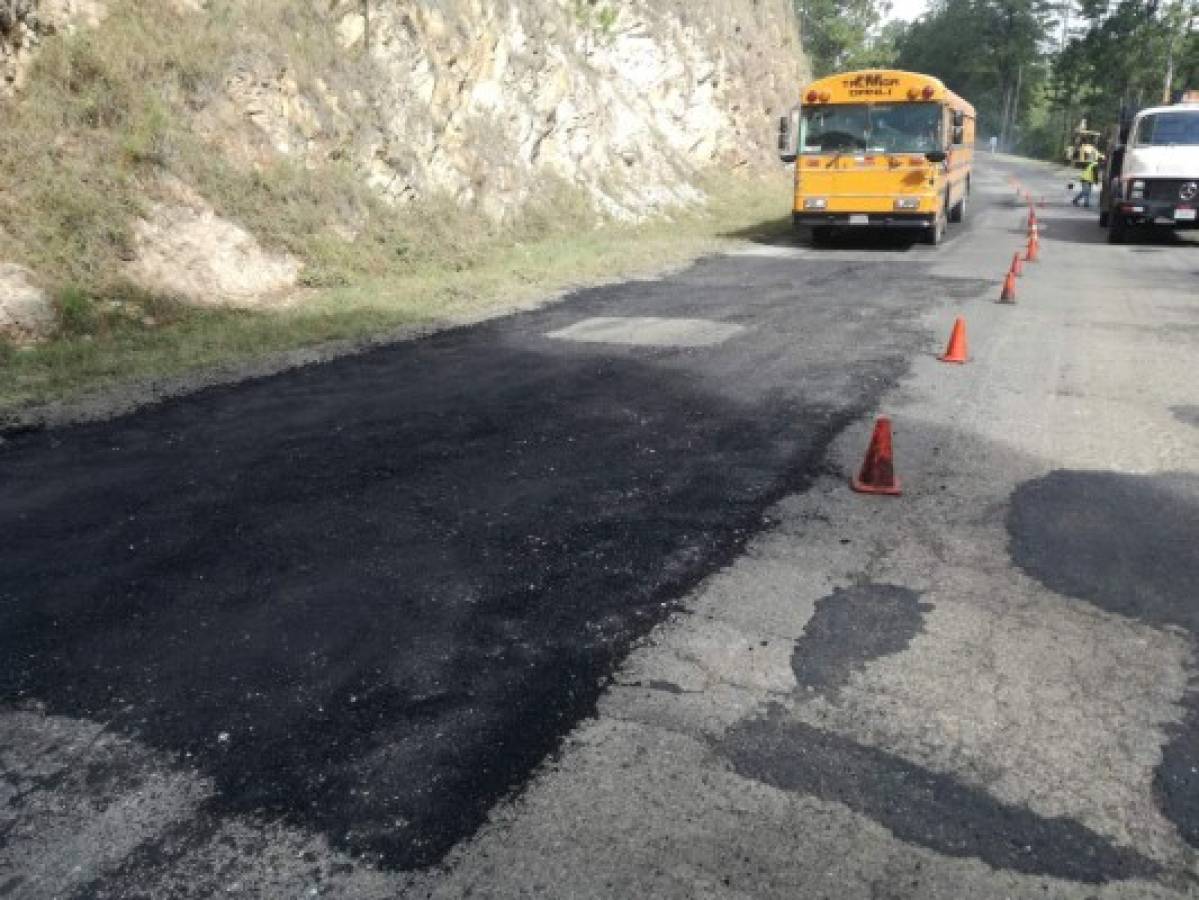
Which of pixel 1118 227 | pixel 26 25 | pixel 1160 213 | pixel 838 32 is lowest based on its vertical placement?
pixel 1118 227

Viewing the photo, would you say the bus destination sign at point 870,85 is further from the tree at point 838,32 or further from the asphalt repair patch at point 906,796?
the tree at point 838,32

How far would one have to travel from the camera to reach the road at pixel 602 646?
2748mm

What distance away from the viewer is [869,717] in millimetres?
3389

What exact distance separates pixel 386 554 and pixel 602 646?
1484mm

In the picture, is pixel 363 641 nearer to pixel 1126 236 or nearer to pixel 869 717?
pixel 869 717

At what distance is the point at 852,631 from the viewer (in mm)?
4012

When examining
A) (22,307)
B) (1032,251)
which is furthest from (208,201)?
(1032,251)

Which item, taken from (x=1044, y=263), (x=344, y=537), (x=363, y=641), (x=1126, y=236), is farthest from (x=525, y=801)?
(x=1126, y=236)

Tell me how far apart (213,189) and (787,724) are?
11.6m

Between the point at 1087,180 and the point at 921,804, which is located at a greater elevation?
the point at 1087,180

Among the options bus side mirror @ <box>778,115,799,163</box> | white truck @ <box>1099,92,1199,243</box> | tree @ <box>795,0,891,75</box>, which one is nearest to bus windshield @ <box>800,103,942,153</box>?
bus side mirror @ <box>778,115,799,163</box>

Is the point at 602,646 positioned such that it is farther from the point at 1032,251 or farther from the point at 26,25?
the point at 1032,251

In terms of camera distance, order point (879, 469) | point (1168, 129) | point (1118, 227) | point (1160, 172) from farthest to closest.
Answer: point (1118, 227) → point (1168, 129) → point (1160, 172) → point (879, 469)

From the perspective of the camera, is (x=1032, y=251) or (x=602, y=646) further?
(x=1032, y=251)
